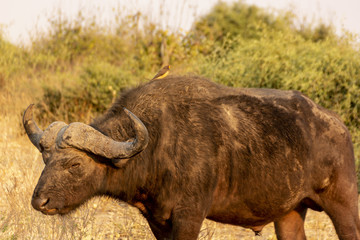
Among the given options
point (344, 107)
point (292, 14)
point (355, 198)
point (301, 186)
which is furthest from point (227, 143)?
point (292, 14)

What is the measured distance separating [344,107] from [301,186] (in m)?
6.08

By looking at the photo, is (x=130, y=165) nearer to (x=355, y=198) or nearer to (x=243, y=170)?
(x=243, y=170)

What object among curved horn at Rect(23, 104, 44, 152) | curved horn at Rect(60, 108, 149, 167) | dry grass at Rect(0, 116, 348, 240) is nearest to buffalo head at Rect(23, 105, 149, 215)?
curved horn at Rect(60, 108, 149, 167)

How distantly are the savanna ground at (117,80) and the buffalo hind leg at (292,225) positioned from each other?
33.2 inches

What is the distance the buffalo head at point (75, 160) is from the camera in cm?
421

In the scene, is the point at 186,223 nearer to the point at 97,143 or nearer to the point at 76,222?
the point at 97,143

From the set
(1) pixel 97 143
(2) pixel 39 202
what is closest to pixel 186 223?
(1) pixel 97 143

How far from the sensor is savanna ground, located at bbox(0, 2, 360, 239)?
6.64m

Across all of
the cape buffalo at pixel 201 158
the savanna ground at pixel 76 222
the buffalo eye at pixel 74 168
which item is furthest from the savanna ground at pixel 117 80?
the buffalo eye at pixel 74 168

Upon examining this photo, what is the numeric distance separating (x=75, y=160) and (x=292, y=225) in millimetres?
2857

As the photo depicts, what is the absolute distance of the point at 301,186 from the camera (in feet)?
17.0

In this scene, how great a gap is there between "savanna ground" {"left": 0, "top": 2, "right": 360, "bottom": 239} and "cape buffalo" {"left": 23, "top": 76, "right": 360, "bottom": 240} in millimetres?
685

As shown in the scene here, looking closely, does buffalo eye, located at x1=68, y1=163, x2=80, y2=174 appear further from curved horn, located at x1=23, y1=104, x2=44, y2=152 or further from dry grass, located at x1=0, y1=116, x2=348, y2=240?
dry grass, located at x1=0, y1=116, x2=348, y2=240

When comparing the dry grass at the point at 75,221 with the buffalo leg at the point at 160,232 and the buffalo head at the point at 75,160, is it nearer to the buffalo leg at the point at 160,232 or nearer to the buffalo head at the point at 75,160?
the buffalo leg at the point at 160,232
